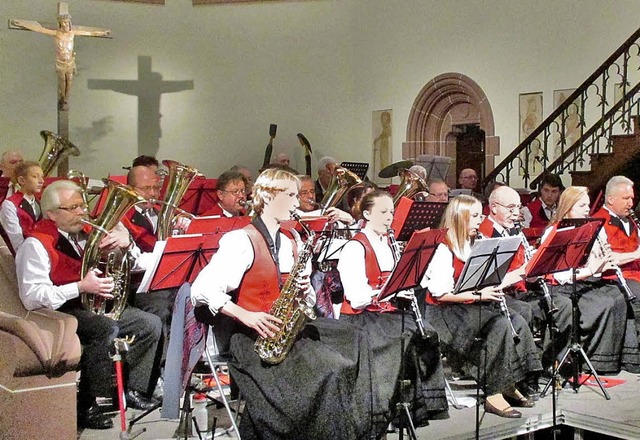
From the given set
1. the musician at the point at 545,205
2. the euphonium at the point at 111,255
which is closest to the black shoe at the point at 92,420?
the euphonium at the point at 111,255

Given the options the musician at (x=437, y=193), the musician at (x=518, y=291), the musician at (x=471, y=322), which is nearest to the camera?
the musician at (x=471, y=322)

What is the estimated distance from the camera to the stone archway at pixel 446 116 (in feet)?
41.1

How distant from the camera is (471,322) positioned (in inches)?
214

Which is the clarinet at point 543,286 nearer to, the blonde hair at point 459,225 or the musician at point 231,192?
the blonde hair at point 459,225

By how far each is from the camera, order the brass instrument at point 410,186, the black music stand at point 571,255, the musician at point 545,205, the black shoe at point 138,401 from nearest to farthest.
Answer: the black shoe at point 138,401
the black music stand at point 571,255
the brass instrument at point 410,186
the musician at point 545,205

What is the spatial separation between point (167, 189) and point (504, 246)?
241 centimetres

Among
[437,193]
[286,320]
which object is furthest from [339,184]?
[286,320]

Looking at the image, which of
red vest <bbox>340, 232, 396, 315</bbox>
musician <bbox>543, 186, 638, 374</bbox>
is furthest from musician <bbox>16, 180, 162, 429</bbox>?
musician <bbox>543, 186, 638, 374</bbox>

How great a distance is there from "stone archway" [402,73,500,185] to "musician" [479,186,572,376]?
630cm

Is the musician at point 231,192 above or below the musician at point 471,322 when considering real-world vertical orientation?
above

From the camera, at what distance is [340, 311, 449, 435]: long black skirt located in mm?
4758

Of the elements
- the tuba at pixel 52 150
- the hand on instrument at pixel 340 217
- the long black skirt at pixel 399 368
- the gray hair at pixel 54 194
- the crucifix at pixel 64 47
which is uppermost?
the crucifix at pixel 64 47

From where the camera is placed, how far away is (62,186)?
4844 millimetres

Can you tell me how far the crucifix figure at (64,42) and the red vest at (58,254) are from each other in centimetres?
773
